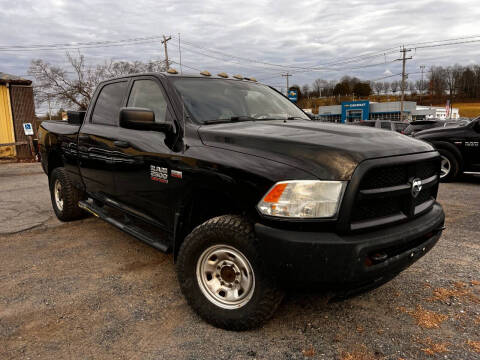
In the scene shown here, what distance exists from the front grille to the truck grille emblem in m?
0.02

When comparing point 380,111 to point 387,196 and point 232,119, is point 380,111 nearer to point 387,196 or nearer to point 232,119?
point 232,119

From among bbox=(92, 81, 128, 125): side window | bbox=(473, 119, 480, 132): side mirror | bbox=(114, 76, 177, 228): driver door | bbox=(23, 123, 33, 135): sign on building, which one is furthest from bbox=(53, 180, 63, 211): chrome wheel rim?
bbox=(23, 123, 33, 135): sign on building

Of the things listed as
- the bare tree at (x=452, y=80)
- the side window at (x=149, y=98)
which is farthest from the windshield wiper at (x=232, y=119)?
the bare tree at (x=452, y=80)

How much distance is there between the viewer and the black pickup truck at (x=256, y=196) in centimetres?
199

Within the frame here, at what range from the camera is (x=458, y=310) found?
2.67m

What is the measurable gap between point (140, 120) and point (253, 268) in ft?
4.55

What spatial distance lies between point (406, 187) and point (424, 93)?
125 meters

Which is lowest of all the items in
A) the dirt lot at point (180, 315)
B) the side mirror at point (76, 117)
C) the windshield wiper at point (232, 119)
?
the dirt lot at point (180, 315)

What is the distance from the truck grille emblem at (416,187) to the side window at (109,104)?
2857mm

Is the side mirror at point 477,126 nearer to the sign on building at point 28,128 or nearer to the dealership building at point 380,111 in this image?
the sign on building at point 28,128

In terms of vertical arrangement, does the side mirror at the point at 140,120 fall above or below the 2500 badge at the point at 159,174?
above

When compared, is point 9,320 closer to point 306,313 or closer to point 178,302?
point 178,302

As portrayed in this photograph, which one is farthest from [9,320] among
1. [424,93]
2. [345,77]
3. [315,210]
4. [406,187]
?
[424,93]

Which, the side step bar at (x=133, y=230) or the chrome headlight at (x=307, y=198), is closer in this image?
the chrome headlight at (x=307, y=198)
